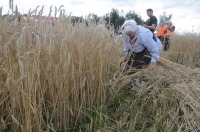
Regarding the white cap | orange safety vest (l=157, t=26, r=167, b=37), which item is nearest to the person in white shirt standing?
the white cap

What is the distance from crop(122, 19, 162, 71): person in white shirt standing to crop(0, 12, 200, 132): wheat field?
0.40 ft

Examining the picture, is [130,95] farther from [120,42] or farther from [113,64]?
[120,42]

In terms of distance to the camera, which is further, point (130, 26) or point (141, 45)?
point (141, 45)

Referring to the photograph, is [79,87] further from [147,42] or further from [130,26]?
[147,42]

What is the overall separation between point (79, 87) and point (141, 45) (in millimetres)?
1220

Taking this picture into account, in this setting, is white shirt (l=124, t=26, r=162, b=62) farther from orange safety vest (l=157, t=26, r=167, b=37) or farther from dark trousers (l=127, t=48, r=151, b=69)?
orange safety vest (l=157, t=26, r=167, b=37)

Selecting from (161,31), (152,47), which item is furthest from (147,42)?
(161,31)

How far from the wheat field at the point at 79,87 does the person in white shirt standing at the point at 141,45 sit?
123 millimetres

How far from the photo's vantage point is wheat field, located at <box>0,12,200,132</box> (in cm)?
153

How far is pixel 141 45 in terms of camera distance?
296cm

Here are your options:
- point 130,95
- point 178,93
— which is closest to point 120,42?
point 130,95

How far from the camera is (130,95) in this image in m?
2.52

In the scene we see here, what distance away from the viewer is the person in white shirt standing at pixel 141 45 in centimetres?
275

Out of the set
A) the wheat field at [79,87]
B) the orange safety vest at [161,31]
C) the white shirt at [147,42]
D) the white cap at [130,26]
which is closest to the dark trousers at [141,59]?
the white shirt at [147,42]
